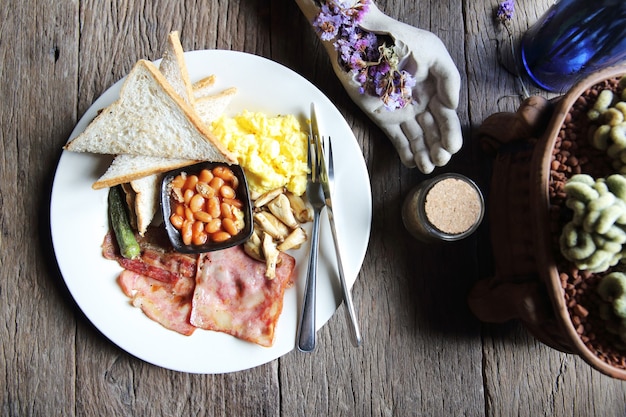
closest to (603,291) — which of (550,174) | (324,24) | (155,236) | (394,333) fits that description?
(550,174)

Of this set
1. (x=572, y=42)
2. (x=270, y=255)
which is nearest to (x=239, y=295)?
(x=270, y=255)

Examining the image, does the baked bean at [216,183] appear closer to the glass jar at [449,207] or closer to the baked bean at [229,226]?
the baked bean at [229,226]

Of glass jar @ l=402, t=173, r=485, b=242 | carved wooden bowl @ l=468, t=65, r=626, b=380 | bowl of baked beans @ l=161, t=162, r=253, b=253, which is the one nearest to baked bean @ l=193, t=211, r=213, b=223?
bowl of baked beans @ l=161, t=162, r=253, b=253

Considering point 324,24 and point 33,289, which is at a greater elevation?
point 324,24

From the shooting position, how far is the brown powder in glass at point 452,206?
150 cm

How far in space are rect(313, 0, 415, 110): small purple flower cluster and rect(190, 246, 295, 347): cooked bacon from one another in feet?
2.04

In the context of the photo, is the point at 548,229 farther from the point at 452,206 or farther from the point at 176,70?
the point at 176,70

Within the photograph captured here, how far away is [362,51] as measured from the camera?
4.99 feet

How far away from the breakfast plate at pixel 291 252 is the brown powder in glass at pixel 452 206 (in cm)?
21

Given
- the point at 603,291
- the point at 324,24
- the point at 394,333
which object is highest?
the point at 324,24

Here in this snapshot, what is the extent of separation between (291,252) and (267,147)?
1.19 ft

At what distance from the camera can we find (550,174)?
130 centimetres

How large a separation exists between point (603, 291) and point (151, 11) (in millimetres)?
1647

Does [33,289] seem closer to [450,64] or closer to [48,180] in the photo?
[48,180]
